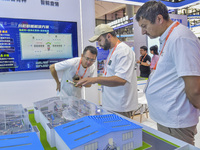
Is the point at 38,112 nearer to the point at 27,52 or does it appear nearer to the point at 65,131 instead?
the point at 65,131

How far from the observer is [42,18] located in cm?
300

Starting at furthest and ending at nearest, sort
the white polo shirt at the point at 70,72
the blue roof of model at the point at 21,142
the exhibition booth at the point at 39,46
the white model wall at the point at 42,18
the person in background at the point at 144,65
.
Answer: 1. the person in background at the point at 144,65
2. the white model wall at the point at 42,18
3. the exhibition booth at the point at 39,46
4. the white polo shirt at the point at 70,72
5. the blue roof of model at the point at 21,142

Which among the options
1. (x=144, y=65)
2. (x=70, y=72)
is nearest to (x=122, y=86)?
(x=70, y=72)

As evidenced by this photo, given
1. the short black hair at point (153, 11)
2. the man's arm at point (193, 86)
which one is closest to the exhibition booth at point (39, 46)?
the man's arm at point (193, 86)

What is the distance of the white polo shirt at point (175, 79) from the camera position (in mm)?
1096

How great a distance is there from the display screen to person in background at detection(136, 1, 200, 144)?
82.4 inches

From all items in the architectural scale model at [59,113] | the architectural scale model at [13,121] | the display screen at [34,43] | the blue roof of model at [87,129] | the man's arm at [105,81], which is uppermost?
the display screen at [34,43]

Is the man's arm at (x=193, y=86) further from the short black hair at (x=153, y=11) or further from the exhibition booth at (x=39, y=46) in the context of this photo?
the exhibition booth at (x=39, y=46)

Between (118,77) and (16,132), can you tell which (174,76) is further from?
(16,132)

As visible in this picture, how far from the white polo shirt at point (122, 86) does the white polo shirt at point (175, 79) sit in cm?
43

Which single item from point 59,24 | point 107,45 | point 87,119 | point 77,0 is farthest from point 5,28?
point 87,119

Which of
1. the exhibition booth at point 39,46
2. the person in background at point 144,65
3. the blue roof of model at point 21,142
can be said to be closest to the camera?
the blue roof of model at point 21,142

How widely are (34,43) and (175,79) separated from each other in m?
2.46

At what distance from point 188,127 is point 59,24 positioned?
8.61 ft
